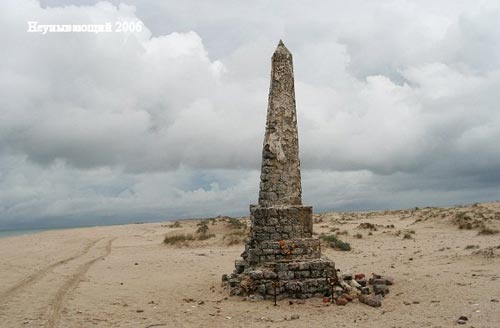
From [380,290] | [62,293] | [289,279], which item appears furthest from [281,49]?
[62,293]

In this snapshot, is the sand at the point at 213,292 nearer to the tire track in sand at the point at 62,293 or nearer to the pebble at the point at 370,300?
the tire track in sand at the point at 62,293

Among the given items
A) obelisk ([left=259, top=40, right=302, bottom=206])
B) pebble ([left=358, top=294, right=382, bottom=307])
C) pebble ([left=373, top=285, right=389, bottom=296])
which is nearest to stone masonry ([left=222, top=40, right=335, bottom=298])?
obelisk ([left=259, top=40, right=302, bottom=206])

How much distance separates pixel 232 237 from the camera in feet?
82.0

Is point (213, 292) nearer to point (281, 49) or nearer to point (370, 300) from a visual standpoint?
point (370, 300)

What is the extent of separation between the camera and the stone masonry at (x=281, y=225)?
9836mm

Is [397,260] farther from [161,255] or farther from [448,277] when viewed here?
[161,255]

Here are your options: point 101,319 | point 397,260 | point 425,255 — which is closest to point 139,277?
point 101,319

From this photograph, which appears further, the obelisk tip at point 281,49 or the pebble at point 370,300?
the obelisk tip at point 281,49

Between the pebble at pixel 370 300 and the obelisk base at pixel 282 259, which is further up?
the obelisk base at pixel 282 259

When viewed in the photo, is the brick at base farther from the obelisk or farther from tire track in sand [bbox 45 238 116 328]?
tire track in sand [bbox 45 238 116 328]

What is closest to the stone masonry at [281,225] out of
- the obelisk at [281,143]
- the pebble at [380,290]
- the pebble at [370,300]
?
the obelisk at [281,143]

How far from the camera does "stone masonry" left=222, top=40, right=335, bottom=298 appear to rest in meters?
9.84

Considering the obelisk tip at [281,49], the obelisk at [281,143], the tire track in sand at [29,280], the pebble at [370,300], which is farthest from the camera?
the obelisk tip at [281,49]

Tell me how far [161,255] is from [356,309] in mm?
12740
